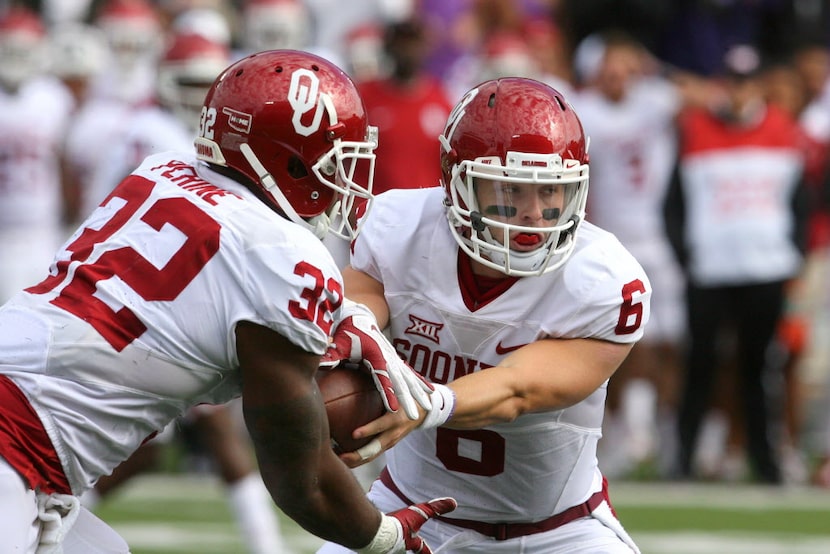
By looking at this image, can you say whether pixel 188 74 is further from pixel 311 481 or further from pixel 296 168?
pixel 311 481

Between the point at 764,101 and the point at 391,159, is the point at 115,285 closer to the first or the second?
the point at 391,159

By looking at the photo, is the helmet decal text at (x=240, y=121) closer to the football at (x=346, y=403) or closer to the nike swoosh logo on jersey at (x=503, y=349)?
the football at (x=346, y=403)

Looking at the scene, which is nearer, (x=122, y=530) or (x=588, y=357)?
(x=588, y=357)

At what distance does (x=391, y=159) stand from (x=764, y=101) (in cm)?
185

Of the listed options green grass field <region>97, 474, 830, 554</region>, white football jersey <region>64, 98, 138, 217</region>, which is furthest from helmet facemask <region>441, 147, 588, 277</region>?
white football jersey <region>64, 98, 138, 217</region>

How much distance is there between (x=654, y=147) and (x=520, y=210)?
190 inches

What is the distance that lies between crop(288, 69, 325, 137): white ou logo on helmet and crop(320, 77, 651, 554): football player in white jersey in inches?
19.3

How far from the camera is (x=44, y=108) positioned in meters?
8.12

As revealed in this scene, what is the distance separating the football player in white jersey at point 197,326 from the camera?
261 cm

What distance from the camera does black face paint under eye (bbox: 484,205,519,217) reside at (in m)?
3.19

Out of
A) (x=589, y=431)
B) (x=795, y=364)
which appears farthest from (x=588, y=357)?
(x=795, y=364)

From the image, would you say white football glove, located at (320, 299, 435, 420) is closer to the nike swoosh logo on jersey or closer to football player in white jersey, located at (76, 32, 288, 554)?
the nike swoosh logo on jersey

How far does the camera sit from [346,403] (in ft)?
9.40

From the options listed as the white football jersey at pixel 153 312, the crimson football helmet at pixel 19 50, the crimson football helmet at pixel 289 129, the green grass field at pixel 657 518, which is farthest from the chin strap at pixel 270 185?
the crimson football helmet at pixel 19 50
